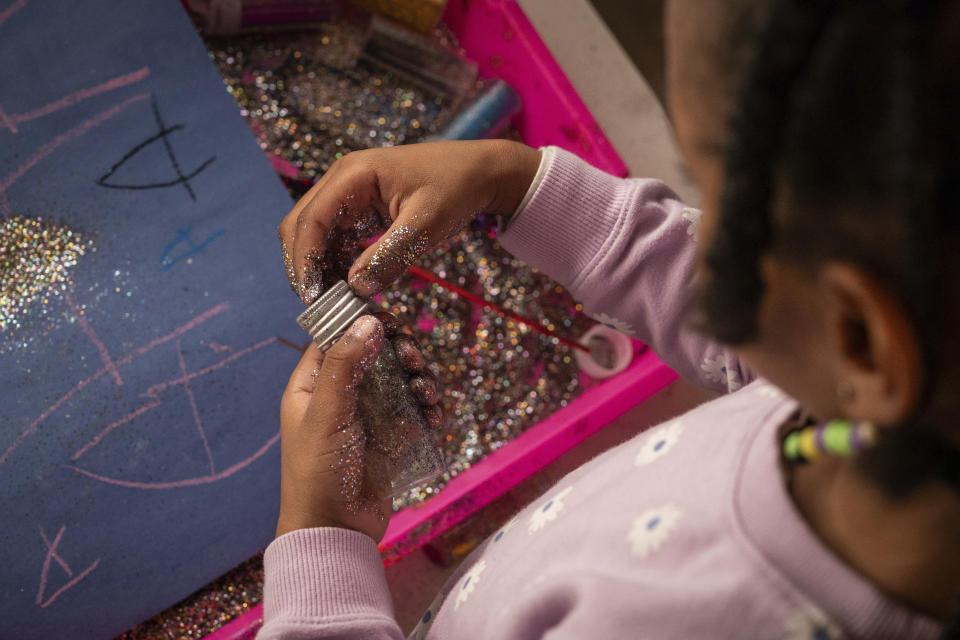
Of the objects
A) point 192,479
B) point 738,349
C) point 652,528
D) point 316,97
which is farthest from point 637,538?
point 316,97

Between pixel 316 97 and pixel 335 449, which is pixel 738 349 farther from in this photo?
pixel 316 97

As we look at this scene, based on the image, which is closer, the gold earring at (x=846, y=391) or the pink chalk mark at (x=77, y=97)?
the gold earring at (x=846, y=391)

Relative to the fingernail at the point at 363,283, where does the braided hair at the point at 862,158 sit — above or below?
above

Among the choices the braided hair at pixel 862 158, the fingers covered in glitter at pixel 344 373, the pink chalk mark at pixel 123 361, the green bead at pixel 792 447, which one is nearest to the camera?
the braided hair at pixel 862 158

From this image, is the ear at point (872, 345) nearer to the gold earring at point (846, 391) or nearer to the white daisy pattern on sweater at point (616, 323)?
the gold earring at point (846, 391)

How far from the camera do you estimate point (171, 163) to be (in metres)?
0.54

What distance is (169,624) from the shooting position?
19.0 inches

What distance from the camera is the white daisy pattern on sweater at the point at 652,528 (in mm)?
292

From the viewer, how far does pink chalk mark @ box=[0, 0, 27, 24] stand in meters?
0.54

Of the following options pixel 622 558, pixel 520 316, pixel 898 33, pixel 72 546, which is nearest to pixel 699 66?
pixel 898 33

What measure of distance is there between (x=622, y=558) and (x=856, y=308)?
6.5 inches

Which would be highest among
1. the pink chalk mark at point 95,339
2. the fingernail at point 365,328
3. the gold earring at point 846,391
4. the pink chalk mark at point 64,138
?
the pink chalk mark at point 64,138

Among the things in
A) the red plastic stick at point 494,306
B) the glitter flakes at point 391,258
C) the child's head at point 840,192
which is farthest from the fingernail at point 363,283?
the child's head at point 840,192

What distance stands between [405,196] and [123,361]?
24 cm
